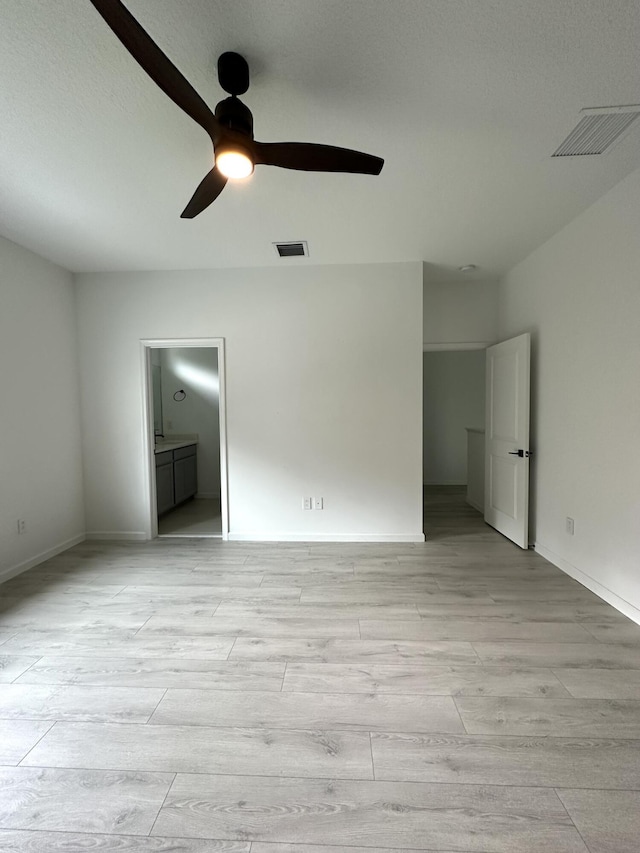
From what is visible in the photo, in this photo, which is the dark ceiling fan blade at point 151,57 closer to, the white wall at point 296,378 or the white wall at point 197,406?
the white wall at point 296,378

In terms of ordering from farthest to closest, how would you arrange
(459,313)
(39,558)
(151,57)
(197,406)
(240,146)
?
(197,406)
(459,313)
(39,558)
(240,146)
(151,57)

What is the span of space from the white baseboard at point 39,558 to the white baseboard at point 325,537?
5.18 feet

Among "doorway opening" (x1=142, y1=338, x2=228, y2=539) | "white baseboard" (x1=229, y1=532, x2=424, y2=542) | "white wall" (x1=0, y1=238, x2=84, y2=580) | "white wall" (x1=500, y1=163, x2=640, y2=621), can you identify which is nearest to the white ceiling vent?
"white wall" (x1=500, y1=163, x2=640, y2=621)

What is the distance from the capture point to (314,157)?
1619mm

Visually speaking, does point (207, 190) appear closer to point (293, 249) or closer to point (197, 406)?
point (293, 249)

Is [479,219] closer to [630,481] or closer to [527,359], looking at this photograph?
[527,359]

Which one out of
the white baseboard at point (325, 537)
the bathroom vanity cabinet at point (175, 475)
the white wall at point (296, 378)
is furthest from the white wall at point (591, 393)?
the bathroom vanity cabinet at point (175, 475)

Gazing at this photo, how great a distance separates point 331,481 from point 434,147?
9.12ft

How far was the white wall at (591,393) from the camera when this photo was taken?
2.39 metres

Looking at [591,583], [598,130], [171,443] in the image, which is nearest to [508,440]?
[591,583]

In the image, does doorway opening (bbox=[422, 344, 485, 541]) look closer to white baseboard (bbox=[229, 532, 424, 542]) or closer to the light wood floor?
Answer: white baseboard (bbox=[229, 532, 424, 542])

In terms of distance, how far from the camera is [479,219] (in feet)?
9.30

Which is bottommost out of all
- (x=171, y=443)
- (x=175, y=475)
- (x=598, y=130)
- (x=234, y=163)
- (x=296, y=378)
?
(x=175, y=475)

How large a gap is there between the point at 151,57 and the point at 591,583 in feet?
12.3
